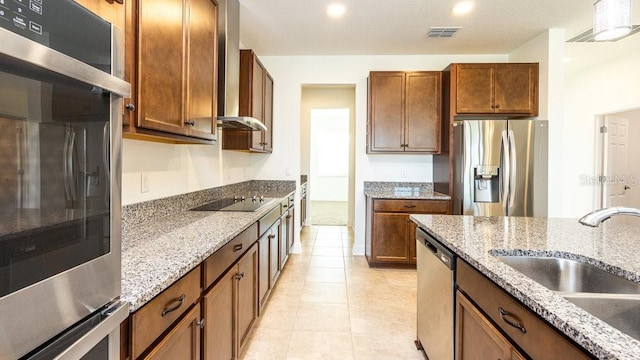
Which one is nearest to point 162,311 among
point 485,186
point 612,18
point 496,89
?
point 612,18

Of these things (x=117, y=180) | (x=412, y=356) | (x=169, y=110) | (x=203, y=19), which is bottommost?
(x=412, y=356)

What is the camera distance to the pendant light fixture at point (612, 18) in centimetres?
153

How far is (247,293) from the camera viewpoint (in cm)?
201

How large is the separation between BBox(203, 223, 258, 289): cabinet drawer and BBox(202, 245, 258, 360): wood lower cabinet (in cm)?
4

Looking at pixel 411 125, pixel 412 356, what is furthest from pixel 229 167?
pixel 412 356

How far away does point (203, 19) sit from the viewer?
6.60ft

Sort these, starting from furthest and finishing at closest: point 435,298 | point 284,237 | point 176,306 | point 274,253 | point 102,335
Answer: point 284,237 < point 274,253 < point 435,298 < point 176,306 < point 102,335

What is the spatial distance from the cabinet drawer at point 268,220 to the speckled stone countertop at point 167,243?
0.24 ft

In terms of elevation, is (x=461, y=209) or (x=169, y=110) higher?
(x=169, y=110)

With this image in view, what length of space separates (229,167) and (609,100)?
5.48 metres

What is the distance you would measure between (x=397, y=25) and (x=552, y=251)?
281 cm

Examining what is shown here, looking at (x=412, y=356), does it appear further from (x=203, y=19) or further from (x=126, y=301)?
(x=203, y=19)

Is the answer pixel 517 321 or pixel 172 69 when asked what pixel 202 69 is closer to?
pixel 172 69

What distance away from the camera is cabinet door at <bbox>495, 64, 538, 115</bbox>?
3.66 meters
